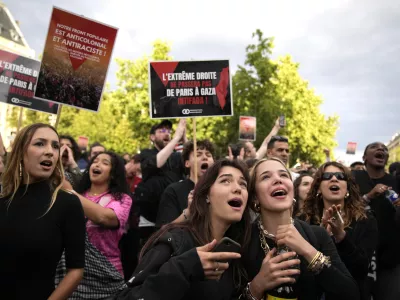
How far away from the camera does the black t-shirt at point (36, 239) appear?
97.7 inches

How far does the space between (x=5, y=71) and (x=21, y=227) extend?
438 cm

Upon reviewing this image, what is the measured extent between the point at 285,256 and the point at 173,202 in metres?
2.16

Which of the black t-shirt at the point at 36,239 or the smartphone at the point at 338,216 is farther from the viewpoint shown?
the smartphone at the point at 338,216

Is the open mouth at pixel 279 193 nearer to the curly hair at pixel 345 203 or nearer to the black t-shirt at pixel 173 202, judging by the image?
the curly hair at pixel 345 203

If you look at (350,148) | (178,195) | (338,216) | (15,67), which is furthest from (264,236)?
(350,148)

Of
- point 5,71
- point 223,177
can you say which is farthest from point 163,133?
point 223,177

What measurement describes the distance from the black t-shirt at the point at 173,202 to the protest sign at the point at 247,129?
21.8ft

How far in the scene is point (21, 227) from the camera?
2.52 metres

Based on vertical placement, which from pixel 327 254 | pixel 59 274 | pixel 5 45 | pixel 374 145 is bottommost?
pixel 59 274

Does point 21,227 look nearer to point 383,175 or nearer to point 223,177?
point 223,177

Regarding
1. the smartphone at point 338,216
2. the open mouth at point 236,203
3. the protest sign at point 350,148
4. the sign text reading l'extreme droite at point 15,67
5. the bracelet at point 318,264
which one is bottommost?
the bracelet at point 318,264

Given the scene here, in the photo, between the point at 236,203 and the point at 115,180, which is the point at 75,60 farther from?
the point at 236,203

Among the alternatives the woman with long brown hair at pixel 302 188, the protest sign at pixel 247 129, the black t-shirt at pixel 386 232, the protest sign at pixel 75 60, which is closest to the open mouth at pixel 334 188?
the black t-shirt at pixel 386 232

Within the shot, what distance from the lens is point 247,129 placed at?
11102 millimetres
